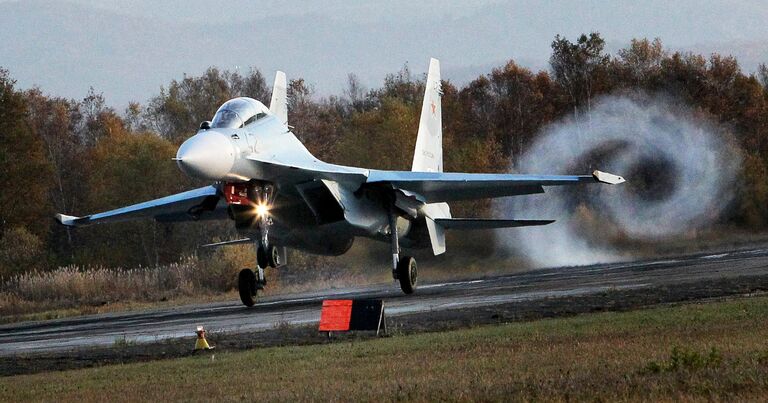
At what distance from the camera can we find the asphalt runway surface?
20.2 metres

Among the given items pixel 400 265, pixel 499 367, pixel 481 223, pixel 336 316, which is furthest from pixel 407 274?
pixel 499 367

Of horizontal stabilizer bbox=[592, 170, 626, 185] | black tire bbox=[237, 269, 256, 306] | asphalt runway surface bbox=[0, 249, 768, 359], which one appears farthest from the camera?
black tire bbox=[237, 269, 256, 306]

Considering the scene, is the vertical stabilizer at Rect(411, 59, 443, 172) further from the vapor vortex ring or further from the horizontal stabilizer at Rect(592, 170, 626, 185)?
the horizontal stabilizer at Rect(592, 170, 626, 185)

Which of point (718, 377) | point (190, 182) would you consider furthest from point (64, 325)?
point (190, 182)

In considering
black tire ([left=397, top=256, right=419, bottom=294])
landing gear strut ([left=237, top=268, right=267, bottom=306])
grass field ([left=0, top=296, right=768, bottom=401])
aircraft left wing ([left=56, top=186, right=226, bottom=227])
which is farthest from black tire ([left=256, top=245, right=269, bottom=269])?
grass field ([left=0, top=296, right=768, bottom=401])

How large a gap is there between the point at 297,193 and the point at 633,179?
21.8m

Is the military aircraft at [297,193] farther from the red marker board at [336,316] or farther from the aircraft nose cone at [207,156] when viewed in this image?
the red marker board at [336,316]

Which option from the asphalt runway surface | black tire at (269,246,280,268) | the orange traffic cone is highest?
black tire at (269,246,280,268)

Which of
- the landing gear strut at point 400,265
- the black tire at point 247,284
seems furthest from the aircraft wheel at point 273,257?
the landing gear strut at point 400,265

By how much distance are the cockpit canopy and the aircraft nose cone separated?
708 mm

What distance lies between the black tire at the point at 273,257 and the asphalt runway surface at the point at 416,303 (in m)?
0.97

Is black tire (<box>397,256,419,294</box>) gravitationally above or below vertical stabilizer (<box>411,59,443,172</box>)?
below

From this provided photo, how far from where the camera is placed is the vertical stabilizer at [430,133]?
29.5 m

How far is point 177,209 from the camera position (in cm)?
2728
